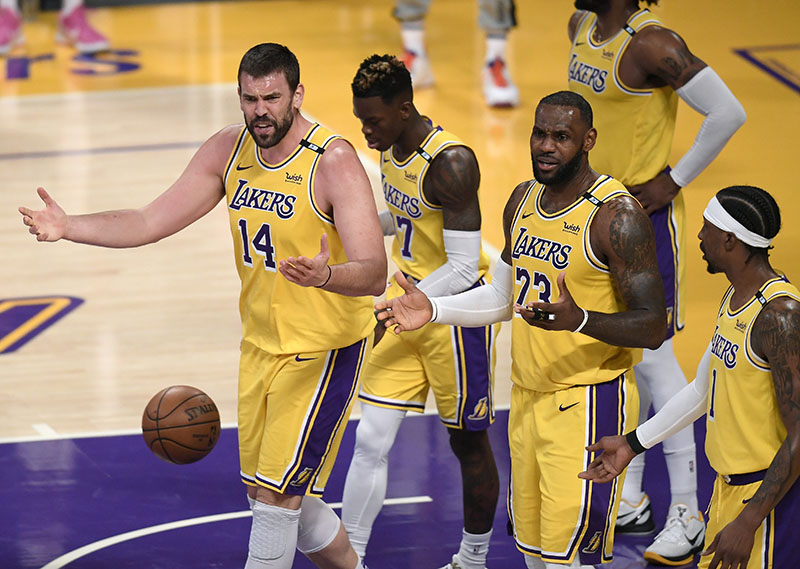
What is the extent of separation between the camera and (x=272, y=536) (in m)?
4.59

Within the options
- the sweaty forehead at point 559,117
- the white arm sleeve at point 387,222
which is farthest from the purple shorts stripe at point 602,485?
the white arm sleeve at point 387,222

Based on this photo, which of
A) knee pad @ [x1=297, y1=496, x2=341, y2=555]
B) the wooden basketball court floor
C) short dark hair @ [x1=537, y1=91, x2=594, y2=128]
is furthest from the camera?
the wooden basketball court floor

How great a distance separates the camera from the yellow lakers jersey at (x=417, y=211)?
5.09 meters

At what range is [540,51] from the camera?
586 inches

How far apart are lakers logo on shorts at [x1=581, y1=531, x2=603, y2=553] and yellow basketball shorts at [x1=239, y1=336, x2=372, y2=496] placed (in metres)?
0.95

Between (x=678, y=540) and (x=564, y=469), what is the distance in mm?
1249

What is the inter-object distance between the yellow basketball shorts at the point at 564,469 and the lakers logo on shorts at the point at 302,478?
71 centimetres

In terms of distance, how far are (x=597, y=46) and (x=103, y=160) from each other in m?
6.85

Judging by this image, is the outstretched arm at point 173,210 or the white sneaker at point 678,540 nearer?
the outstretched arm at point 173,210

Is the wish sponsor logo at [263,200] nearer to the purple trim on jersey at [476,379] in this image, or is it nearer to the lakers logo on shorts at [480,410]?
the purple trim on jersey at [476,379]

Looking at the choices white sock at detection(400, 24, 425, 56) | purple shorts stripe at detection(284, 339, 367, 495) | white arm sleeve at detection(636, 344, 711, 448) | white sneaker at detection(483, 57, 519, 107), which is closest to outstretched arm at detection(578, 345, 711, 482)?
white arm sleeve at detection(636, 344, 711, 448)

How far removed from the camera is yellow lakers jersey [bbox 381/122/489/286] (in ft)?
16.7

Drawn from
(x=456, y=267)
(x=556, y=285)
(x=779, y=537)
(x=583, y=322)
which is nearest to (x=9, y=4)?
(x=456, y=267)

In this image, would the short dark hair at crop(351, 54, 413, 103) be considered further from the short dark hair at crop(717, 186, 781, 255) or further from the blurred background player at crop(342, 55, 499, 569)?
the short dark hair at crop(717, 186, 781, 255)
